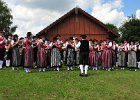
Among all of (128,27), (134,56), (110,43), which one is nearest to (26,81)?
(110,43)

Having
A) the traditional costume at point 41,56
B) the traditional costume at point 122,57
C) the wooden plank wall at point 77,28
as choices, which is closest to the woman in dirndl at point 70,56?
the traditional costume at point 41,56

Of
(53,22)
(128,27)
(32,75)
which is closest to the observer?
(32,75)

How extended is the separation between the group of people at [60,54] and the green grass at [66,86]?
1.24 metres

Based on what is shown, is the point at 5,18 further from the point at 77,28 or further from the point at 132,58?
the point at 132,58

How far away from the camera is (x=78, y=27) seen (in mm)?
36344

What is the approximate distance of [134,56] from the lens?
24.3m

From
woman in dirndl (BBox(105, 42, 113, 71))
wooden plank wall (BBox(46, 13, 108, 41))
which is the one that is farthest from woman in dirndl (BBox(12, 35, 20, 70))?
wooden plank wall (BBox(46, 13, 108, 41))

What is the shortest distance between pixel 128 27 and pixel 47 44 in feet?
112

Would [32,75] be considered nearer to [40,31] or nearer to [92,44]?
[92,44]

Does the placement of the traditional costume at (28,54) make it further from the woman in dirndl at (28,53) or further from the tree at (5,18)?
the tree at (5,18)

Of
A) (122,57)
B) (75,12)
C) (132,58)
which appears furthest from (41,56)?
(75,12)

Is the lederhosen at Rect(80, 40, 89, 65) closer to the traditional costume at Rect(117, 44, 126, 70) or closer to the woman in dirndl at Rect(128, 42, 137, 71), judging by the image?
the woman in dirndl at Rect(128, 42, 137, 71)

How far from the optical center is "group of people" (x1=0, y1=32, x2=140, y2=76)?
19.6 meters

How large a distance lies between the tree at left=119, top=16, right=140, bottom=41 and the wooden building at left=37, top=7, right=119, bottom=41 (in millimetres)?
16331
